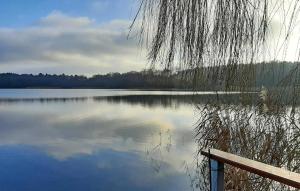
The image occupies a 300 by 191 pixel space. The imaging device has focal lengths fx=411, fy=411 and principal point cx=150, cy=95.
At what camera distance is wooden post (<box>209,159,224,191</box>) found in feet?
5.76

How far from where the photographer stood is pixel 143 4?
4.09ft

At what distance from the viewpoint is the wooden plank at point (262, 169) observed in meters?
1.23

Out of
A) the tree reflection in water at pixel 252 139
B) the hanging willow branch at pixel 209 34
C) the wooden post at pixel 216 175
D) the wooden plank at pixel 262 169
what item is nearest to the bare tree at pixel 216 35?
the hanging willow branch at pixel 209 34

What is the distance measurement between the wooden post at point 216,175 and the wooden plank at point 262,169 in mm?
34

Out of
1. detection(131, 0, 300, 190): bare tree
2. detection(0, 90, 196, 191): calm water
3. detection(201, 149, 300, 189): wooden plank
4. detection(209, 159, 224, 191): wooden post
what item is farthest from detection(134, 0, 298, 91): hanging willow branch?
detection(0, 90, 196, 191): calm water

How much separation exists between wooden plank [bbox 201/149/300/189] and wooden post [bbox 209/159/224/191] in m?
0.03

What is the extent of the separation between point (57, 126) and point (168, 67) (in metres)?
20.1

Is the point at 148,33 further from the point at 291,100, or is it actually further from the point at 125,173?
the point at 125,173

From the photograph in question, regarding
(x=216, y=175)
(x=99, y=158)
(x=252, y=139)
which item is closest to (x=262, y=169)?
(x=216, y=175)

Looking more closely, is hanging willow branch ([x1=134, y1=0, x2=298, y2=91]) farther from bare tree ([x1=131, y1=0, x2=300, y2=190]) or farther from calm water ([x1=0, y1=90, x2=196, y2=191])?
calm water ([x1=0, y1=90, x2=196, y2=191])

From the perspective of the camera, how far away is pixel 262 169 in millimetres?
1380

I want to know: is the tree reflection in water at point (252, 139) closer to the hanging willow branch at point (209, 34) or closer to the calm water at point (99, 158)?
the calm water at point (99, 158)

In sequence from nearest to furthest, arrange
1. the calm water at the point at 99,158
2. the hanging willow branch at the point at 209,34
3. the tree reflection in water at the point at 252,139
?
1. the hanging willow branch at the point at 209,34
2. the tree reflection in water at the point at 252,139
3. the calm water at the point at 99,158

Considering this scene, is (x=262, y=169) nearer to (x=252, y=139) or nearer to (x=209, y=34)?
(x=209, y=34)
